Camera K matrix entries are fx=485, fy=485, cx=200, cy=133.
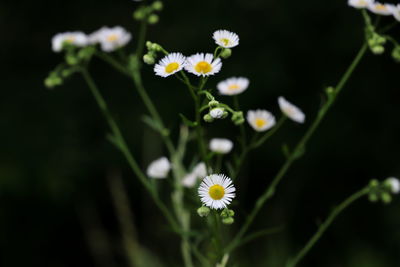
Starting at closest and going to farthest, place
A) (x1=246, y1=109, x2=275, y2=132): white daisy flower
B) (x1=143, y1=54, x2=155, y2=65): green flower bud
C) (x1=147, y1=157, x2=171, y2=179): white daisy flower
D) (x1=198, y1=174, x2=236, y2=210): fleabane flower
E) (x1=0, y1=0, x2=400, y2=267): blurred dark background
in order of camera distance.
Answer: (x1=198, y1=174, x2=236, y2=210): fleabane flower, (x1=143, y1=54, x2=155, y2=65): green flower bud, (x1=246, y1=109, x2=275, y2=132): white daisy flower, (x1=147, y1=157, x2=171, y2=179): white daisy flower, (x1=0, y1=0, x2=400, y2=267): blurred dark background

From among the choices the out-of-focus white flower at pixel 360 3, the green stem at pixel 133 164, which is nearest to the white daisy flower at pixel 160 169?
the green stem at pixel 133 164

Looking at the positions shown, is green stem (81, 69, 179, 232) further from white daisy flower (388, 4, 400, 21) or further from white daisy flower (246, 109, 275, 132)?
white daisy flower (388, 4, 400, 21)

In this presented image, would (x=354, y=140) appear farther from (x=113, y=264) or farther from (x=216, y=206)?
(x=216, y=206)

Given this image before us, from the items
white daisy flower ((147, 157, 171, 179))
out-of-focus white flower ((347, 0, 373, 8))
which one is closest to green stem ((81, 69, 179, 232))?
white daisy flower ((147, 157, 171, 179))

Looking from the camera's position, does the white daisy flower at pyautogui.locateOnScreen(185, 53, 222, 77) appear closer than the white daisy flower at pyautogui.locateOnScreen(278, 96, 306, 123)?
Yes

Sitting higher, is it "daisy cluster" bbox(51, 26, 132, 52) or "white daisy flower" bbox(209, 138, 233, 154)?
"daisy cluster" bbox(51, 26, 132, 52)

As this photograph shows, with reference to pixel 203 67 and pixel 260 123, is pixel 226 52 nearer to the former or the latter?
pixel 203 67

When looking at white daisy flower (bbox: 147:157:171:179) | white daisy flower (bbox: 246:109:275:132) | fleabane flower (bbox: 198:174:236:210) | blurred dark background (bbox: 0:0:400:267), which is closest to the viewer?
fleabane flower (bbox: 198:174:236:210)

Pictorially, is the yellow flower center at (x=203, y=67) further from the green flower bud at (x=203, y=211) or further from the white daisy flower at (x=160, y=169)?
the white daisy flower at (x=160, y=169)

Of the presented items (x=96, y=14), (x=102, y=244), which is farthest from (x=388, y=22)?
(x=102, y=244)
